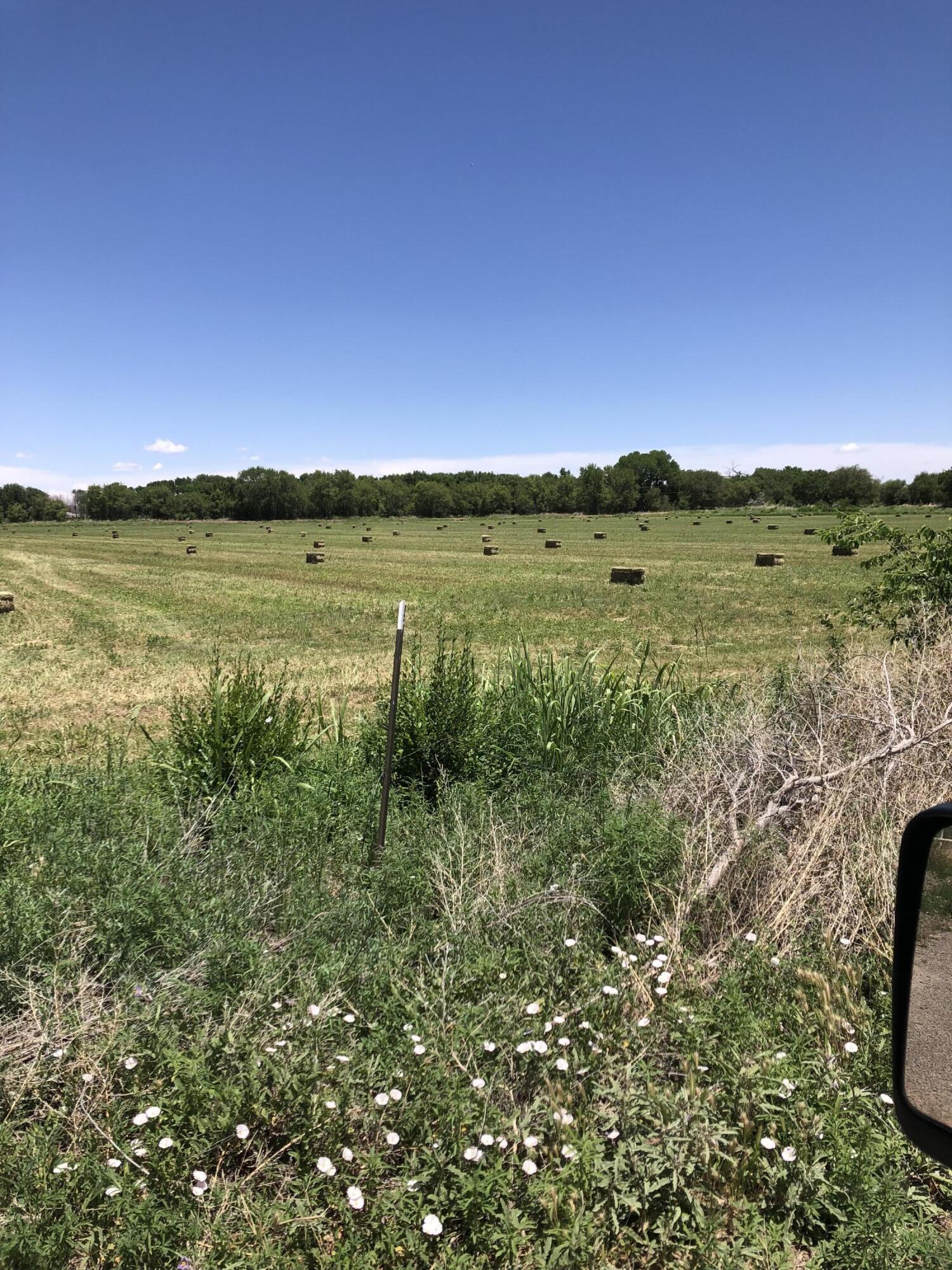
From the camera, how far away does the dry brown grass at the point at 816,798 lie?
12.3ft

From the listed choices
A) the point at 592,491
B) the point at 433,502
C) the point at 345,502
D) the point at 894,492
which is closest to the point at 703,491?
the point at 592,491

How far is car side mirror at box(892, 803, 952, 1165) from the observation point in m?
1.35

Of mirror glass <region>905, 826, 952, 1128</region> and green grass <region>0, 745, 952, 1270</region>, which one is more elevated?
mirror glass <region>905, 826, 952, 1128</region>

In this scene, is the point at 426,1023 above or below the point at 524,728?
below

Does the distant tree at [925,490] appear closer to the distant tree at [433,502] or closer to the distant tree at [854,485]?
the distant tree at [854,485]

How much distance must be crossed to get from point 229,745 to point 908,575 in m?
5.39

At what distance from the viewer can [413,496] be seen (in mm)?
128750

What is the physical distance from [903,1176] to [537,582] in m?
21.3

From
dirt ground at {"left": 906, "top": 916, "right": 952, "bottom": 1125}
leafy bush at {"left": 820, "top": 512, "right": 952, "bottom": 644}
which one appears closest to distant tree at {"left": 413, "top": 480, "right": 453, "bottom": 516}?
leafy bush at {"left": 820, "top": 512, "right": 952, "bottom": 644}

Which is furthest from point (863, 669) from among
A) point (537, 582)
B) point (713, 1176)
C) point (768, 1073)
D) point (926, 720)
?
point (537, 582)

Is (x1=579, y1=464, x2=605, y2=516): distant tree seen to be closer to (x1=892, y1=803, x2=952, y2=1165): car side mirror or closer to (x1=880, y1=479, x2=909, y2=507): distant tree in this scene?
(x1=880, y1=479, x2=909, y2=507): distant tree

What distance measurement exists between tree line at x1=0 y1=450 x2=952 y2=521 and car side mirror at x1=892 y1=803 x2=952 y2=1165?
11120 cm

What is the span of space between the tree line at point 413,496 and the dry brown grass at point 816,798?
10735cm

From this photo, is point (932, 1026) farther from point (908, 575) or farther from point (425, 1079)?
point (908, 575)
